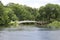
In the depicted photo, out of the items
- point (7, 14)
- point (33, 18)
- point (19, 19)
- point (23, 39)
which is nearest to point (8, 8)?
point (7, 14)

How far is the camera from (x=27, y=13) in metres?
10.6

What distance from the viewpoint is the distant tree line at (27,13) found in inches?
328

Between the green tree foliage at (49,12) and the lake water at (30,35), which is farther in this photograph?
the green tree foliage at (49,12)

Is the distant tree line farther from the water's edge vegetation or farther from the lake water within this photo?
the lake water

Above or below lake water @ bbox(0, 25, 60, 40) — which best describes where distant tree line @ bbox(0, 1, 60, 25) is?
above

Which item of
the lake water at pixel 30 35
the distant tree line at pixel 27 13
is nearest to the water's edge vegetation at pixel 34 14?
the distant tree line at pixel 27 13

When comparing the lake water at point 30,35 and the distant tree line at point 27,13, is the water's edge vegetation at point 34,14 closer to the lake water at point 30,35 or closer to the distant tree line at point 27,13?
the distant tree line at point 27,13

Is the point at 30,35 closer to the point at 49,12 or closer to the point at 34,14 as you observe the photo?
the point at 49,12

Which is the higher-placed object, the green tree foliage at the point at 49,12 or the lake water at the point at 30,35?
the green tree foliage at the point at 49,12

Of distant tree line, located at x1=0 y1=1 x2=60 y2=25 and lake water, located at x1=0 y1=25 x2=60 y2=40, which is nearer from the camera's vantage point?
lake water, located at x1=0 y1=25 x2=60 y2=40

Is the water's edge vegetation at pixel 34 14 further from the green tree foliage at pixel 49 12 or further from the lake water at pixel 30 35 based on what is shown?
the lake water at pixel 30 35

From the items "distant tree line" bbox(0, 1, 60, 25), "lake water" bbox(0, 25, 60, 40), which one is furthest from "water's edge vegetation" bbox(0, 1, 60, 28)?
"lake water" bbox(0, 25, 60, 40)

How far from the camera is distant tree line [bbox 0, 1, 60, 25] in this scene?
328 inches

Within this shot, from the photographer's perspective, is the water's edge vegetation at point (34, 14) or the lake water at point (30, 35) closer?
the lake water at point (30, 35)
